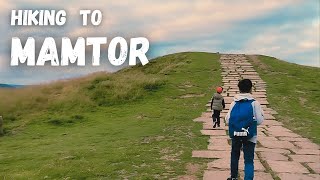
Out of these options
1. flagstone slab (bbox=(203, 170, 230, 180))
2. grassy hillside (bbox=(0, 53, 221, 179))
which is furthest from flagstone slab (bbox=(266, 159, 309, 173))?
grassy hillside (bbox=(0, 53, 221, 179))

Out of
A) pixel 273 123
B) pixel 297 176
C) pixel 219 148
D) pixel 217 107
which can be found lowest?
pixel 297 176

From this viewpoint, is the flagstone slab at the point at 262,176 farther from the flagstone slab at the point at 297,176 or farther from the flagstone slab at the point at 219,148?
the flagstone slab at the point at 219,148

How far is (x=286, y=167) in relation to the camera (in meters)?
6.97

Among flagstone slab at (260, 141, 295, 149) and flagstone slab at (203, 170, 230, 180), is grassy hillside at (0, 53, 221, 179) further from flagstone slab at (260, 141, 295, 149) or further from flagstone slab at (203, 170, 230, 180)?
flagstone slab at (260, 141, 295, 149)

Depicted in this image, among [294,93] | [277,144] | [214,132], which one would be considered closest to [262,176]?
[277,144]

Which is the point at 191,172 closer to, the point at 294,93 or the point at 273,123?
the point at 273,123

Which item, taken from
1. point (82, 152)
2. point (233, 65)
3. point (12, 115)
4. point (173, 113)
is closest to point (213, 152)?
point (82, 152)

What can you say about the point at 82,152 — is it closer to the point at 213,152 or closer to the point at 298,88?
the point at 213,152

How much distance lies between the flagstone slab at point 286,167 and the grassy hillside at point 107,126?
1214 mm

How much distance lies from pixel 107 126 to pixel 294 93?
945 cm

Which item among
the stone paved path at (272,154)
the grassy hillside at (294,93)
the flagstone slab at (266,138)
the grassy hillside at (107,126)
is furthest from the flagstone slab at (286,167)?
the grassy hillside at (294,93)

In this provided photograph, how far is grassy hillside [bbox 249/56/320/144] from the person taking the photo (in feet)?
40.3

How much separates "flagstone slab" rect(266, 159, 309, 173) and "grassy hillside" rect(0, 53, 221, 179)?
3.98ft

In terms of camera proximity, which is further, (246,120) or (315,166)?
(315,166)
